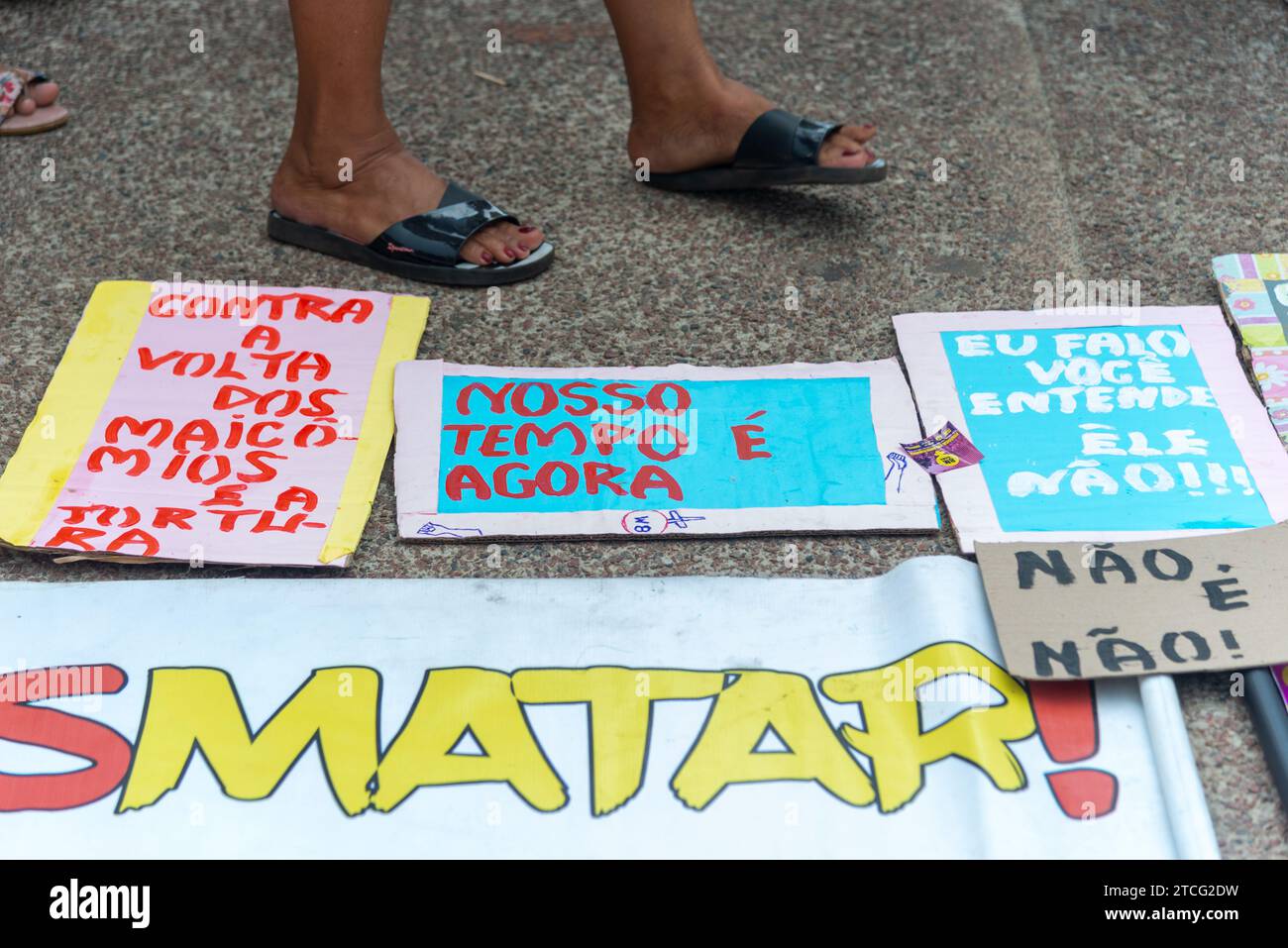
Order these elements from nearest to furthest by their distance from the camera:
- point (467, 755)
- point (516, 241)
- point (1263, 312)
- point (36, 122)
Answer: point (467, 755) → point (1263, 312) → point (516, 241) → point (36, 122)

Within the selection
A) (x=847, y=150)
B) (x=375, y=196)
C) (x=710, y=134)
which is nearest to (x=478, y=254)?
(x=375, y=196)

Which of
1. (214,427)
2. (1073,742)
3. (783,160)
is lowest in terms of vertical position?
(1073,742)

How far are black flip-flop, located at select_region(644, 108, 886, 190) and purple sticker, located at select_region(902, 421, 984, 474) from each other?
1.25ft

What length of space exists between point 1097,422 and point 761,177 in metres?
0.52

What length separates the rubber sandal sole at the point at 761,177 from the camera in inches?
56.8

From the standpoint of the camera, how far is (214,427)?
1.21 m

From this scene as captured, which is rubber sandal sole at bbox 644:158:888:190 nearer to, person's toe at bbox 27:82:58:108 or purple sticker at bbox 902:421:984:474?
purple sticker at bbox 902:421:984:474

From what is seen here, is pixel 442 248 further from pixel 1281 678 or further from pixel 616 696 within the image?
pixel 1281 678

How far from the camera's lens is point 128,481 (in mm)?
1151

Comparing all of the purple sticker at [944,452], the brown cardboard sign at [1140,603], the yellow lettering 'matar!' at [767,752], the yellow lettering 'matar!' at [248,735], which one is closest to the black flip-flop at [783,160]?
the purple sticker at [944,452]

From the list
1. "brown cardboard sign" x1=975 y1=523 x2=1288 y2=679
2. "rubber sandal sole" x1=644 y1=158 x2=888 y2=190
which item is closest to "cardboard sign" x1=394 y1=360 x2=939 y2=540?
"brown cardboard sign" x1=975 y1=523 x2=1288 y2=679

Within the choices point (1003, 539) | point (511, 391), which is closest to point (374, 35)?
point (511, 391)

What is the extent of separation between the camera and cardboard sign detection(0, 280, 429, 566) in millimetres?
1104

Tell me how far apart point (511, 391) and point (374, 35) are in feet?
1.36
